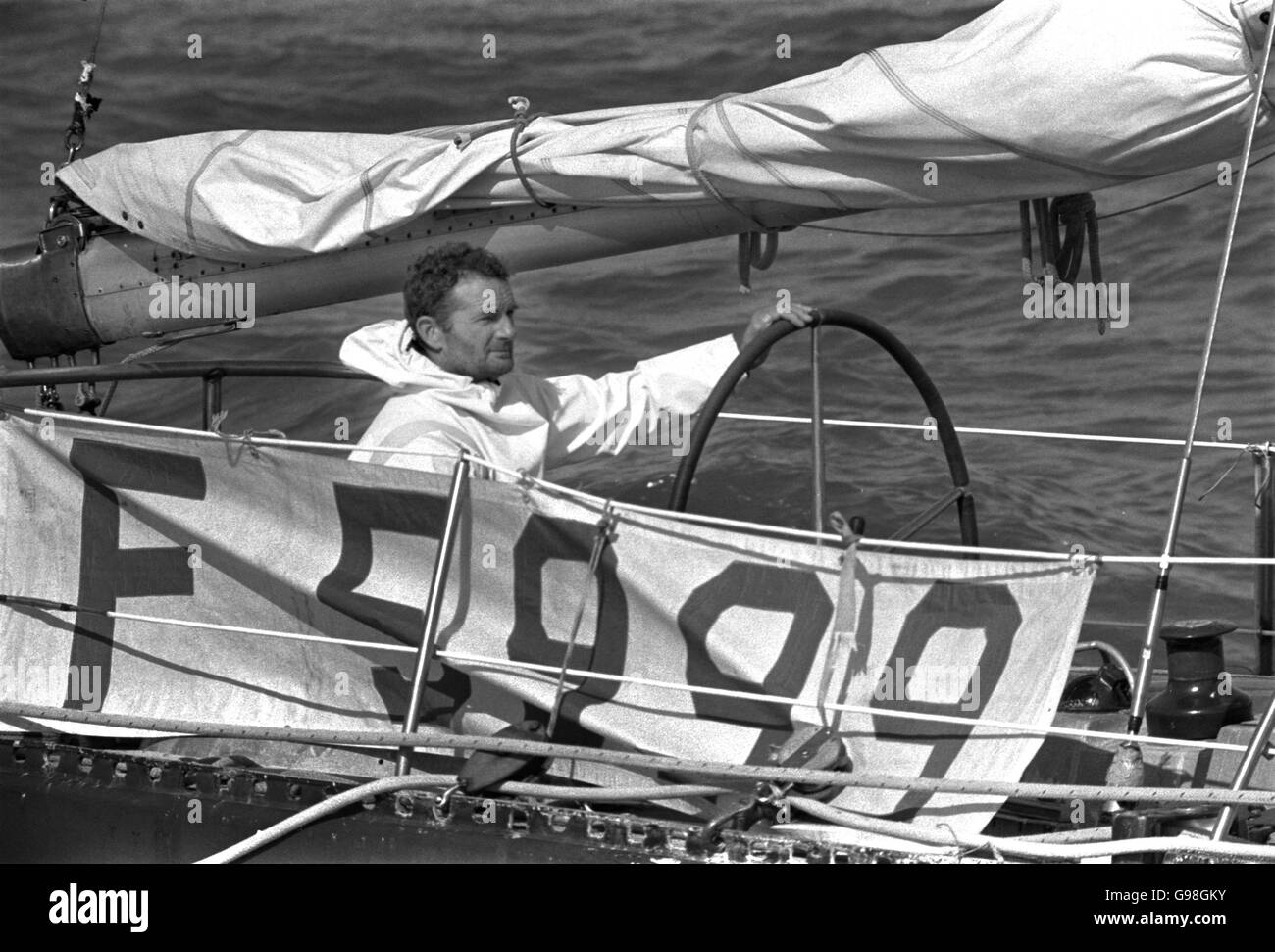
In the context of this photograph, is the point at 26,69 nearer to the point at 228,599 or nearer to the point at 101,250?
the point at 101,250

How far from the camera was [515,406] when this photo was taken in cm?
416

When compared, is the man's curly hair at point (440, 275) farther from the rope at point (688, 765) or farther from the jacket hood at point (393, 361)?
the rope at point (688, 765)

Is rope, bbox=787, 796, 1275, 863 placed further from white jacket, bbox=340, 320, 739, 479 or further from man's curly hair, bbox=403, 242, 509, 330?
man's curly hair, bbox=403, 242, 509, 330

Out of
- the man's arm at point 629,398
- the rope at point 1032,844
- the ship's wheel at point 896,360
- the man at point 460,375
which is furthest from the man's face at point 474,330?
the rope at point 1032,844

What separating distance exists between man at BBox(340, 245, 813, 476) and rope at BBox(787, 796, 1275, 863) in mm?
1104

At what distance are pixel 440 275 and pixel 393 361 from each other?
24cm

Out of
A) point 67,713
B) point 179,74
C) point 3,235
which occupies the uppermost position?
point 179,74

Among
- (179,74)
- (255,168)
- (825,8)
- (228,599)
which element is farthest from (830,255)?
(228,599)

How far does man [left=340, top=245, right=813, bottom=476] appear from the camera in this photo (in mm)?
4000

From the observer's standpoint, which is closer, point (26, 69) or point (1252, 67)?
point (1252, 67)

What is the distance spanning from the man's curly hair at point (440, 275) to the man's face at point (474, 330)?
0.02 meters
